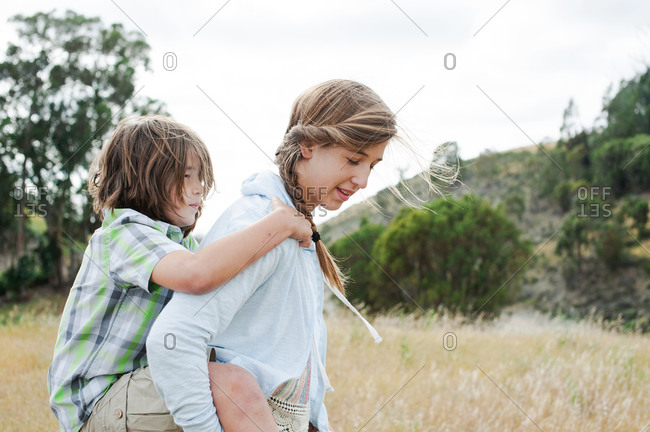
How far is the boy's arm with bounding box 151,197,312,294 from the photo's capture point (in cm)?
133

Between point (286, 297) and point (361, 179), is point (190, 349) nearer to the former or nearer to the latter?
point (286, 297)

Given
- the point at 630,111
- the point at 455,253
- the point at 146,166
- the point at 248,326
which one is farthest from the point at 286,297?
the point at 630,111

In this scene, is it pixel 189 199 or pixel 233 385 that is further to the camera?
pixel 189 199

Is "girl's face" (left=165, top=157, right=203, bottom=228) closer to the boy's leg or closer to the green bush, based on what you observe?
the boy's leg

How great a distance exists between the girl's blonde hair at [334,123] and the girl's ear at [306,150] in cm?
1

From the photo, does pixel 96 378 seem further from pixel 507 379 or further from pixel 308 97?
pixel 507 379

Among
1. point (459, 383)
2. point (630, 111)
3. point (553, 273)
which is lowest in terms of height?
point (553, 273)

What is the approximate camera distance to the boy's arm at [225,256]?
1328mm

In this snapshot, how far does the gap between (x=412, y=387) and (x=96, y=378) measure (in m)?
3.17

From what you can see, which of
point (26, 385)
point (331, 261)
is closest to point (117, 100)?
point (26, 385)

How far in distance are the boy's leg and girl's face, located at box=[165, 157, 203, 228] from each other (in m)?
0.64

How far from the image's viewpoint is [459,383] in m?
4.49

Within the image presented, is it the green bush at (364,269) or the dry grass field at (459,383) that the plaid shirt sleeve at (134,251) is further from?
the green bush at (364,269)

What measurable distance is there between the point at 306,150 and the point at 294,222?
0.28 meters
